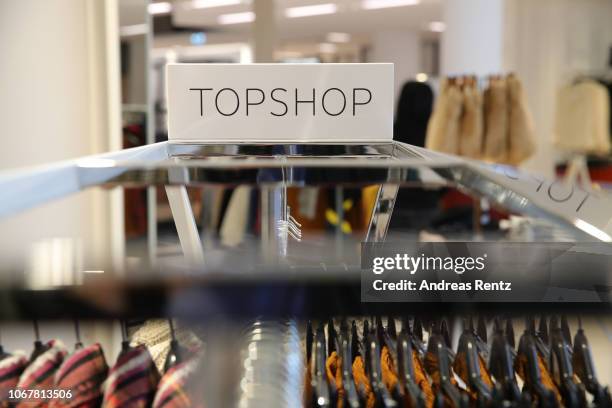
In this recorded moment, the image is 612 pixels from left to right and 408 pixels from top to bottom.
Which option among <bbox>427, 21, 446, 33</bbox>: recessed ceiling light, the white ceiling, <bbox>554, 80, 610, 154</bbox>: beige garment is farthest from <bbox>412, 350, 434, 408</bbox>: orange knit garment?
<bbox>427, 21, 446, 33</bbox>: recessed ceiling light

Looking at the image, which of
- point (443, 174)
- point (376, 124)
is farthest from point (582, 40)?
point (443, 174)

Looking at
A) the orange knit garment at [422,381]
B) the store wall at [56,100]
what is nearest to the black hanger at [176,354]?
the orange knit garment at [422,381]

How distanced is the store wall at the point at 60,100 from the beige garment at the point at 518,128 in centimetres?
169

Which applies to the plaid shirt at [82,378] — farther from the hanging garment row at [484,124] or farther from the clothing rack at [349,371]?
the hanging garment row at [484,124]

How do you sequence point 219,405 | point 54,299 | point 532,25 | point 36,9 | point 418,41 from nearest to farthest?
point 54,299
point 219,405
point 36,9
point 532,25
point 418,41

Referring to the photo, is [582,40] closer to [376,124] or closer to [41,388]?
[376,124]

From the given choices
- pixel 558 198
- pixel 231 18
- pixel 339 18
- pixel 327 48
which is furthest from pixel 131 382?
pixel 327 48

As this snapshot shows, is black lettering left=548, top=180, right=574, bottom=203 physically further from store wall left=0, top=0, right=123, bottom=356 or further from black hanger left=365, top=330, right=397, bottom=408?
store wall left=0, top=0, right=123, bottom=356

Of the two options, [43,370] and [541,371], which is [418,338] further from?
[43,370]

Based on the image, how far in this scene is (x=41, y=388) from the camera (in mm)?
671

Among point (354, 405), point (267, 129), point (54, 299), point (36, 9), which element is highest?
point (36, 9)

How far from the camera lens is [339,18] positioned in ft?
29.1

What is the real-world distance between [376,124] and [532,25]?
4.71 meters

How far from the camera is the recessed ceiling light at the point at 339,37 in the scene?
10.3 metres
